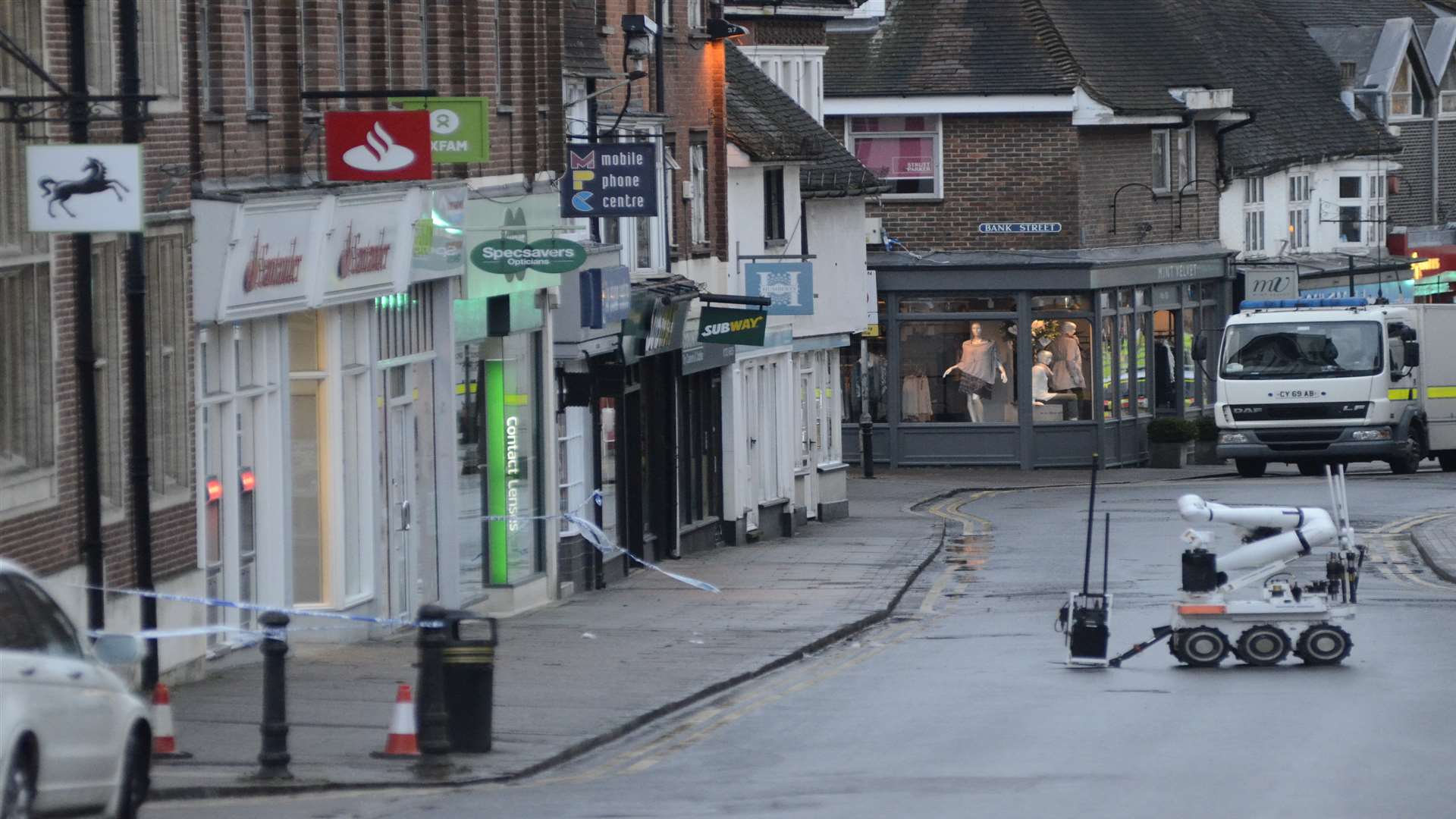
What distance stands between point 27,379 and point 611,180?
11.6 metres

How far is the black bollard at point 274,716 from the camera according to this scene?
13.2 metres

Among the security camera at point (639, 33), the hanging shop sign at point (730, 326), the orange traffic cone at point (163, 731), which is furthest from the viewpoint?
the hanging shop sign at point (730, 326)

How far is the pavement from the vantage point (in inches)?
554

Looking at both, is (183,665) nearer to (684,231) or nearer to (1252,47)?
(684,231)

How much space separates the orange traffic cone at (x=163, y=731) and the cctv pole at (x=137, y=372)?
1.34 m

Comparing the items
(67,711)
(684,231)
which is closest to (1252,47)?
(684,231)

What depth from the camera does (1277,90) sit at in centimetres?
5725

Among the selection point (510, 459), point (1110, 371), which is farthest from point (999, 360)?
point (510, 459)

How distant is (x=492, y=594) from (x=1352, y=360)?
20.8 meters

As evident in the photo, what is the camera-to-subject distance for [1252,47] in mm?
57469

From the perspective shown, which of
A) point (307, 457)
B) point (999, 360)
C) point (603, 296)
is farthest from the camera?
point (999, 360)

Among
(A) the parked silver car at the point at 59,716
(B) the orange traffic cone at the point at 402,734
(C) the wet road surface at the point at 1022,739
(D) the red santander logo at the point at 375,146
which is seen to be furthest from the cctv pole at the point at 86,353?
(D) the red santander logo at the point at 375,146

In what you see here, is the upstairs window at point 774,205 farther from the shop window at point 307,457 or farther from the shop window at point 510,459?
the shop window at point 307,457

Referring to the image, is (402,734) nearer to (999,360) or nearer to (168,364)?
(168,364)
